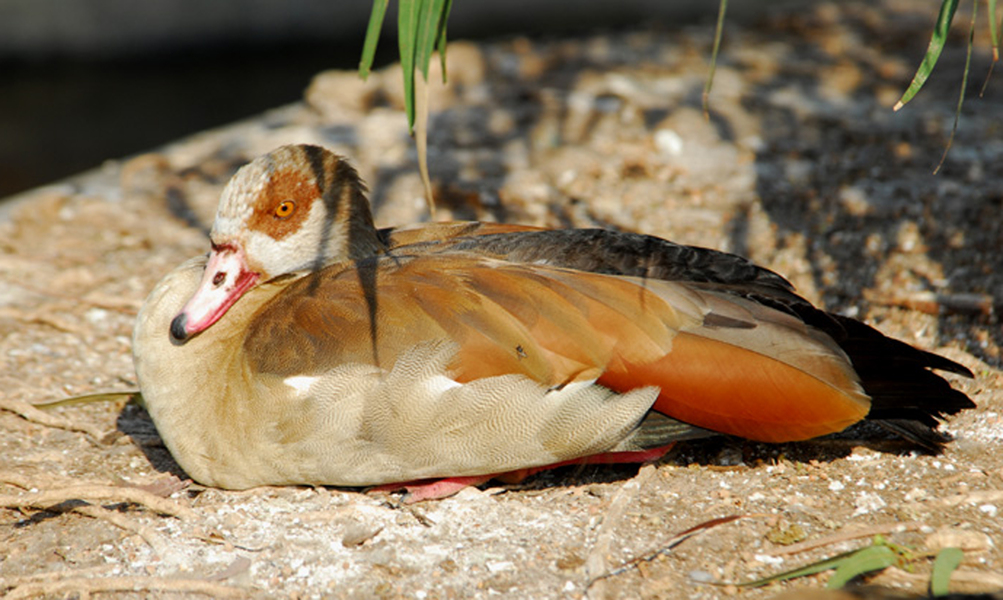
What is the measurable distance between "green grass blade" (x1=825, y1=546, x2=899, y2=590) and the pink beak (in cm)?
196

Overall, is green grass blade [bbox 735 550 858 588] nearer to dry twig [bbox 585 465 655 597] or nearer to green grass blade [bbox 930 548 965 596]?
green grass blade [bbox 930 548 965 596]

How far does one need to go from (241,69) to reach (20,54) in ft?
6.19

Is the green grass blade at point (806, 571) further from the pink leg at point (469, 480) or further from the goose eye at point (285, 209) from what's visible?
the goose eye at point (285, 209)

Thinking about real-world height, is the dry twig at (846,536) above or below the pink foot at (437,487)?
above

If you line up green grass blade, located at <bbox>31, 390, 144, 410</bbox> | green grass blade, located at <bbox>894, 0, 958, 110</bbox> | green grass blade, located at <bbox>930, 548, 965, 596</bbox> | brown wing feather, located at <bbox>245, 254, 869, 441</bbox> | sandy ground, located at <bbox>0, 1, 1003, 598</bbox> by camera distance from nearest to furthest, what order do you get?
green grass blade, located at <bbox>930, 548, 965, 596</bbox>, green grass blade, located at <bbox>894, 0, 958, 110</bbox>, sandy ground, located at <bbox>0, 1, 1003, 598</bbox>, brown wing feather, located at <bbox>245, 254, 869, 441</bbox>, green grass blade, located at <bbox>31, 390, 144, 410</bbox>

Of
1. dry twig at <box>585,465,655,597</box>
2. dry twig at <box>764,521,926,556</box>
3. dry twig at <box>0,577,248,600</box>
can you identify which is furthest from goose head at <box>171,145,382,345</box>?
dry twig at <box>764,521,926,556</box>

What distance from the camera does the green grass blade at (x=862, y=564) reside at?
2521 millimetres

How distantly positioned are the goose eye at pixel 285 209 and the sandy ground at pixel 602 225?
0.91 meters

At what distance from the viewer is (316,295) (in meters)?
3.14

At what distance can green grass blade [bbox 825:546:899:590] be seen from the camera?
252cm

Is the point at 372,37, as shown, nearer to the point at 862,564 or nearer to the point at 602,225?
the point at 862,564

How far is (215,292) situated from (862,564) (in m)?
2.06

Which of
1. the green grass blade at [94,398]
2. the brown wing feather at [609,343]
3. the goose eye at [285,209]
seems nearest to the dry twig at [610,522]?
the brown wing feather at [609,343]

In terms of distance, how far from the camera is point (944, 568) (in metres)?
2.51
